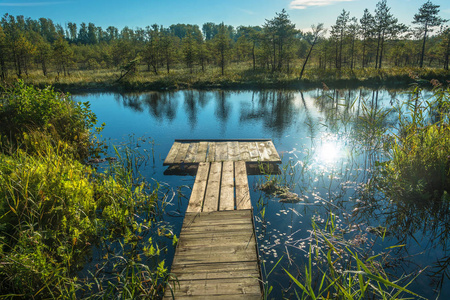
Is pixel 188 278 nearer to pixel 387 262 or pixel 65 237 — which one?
pixel 65 237

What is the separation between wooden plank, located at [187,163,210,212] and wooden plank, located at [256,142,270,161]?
1.51 metres

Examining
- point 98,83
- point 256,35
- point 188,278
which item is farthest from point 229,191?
point 256,35

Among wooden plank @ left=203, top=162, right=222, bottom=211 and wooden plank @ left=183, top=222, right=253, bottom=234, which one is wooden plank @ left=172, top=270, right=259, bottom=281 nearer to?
wooden plank @ left=183, top=222, right=253, bottom=234

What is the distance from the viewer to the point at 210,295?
278 centimetres

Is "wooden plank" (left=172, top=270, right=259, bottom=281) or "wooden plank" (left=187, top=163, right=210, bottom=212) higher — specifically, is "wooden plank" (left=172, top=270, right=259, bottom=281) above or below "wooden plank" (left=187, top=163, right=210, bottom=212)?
below

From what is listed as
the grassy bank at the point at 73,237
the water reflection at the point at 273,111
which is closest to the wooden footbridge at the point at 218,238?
the grassy bank at the point at 73,237

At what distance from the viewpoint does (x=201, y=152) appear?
7.76 meters

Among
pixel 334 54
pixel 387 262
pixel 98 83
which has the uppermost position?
pixel 334 54

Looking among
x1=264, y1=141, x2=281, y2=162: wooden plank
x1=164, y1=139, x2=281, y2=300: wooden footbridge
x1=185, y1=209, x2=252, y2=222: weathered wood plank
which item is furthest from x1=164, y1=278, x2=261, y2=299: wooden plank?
x1=264, y1=141, x2=281, y2=162: wooden plank

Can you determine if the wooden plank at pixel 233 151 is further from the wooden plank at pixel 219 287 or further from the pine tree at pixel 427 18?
the pine tree at pixel 427 18

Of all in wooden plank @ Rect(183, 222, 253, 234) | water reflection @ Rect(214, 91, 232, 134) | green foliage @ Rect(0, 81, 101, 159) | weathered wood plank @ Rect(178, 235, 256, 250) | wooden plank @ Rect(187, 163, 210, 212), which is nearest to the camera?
weathered wood plank @ Rect(178, 235, 256, 250)

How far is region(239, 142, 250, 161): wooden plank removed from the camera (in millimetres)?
7250

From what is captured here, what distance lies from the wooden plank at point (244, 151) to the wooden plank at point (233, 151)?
10 centimetres

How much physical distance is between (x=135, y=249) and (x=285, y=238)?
2.34 meters
